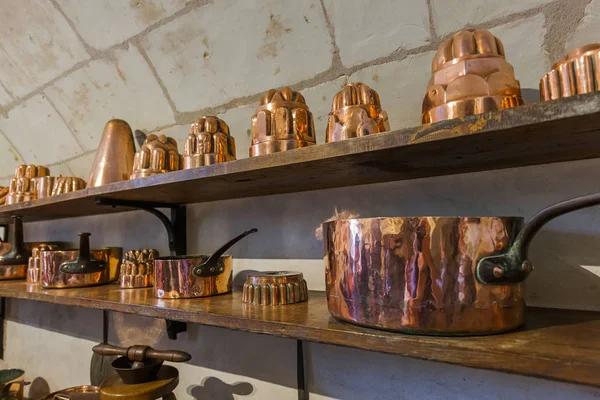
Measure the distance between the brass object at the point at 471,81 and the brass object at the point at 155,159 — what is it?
505 millimetres

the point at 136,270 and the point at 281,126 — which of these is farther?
the point at 136,270

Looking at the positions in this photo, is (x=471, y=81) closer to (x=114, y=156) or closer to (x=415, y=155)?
(x=415, y=155)

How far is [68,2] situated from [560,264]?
1.13m

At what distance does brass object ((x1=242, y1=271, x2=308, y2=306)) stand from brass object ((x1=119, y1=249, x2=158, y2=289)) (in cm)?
32

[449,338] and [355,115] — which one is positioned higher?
[355,115]

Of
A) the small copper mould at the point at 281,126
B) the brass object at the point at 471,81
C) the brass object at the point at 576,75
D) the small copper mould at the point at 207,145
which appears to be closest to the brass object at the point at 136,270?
the small copper mould at the point at 207,145

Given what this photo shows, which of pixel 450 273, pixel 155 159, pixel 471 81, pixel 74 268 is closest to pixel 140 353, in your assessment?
pixel 74 268

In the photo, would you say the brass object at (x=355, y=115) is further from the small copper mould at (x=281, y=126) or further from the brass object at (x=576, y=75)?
the brass object at (x=576, y=75)

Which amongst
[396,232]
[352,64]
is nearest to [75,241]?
[352,64]

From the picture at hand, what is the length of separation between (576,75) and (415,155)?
0.57 feet

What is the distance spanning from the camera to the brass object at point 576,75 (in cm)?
38

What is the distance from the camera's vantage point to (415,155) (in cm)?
48

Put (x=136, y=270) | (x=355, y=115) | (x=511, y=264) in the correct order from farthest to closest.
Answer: (x=136, y=270), (x=355, y=115), (x=511, y=264)

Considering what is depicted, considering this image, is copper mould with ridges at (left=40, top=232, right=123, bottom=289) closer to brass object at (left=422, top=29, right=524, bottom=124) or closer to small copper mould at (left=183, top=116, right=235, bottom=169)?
small copper mould at (left=183, top=116, right=235, bottom=169)
